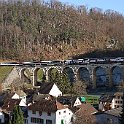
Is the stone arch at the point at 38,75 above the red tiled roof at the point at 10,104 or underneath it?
above

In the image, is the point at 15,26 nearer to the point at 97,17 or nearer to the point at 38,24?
the point at 38,24

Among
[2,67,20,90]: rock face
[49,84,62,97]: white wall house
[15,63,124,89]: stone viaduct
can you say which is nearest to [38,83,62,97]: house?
[49,84,62,97]: white wall house

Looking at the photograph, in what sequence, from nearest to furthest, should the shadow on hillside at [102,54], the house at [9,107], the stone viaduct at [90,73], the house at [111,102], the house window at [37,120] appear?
1. the house window at [37,120]
2. the house at [9,107]
3. the house at [111,102]
4. the stone viaduct at [90,73]
5. the shadow on hillside at [102,54]

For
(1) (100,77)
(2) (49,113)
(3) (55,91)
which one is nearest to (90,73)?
(1) (100,77)

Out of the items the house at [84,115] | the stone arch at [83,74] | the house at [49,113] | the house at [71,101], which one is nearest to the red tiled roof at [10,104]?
the house at [49,113]

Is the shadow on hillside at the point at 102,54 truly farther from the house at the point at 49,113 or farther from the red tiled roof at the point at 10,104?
the house at the point at 49,113

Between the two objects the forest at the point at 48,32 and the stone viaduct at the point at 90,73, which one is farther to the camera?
the forest at the point at 48,32

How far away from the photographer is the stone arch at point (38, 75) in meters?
83.4

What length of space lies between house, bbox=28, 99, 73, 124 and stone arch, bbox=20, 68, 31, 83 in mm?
39028

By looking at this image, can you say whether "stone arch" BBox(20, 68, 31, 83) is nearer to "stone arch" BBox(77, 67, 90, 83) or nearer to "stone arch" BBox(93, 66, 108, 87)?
"stone arch" BBox(77, 67, 90, 83)

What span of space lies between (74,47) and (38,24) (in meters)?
12.3

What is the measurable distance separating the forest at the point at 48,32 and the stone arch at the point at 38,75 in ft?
42.6

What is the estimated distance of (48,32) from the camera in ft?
385

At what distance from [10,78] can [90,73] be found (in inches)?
597
